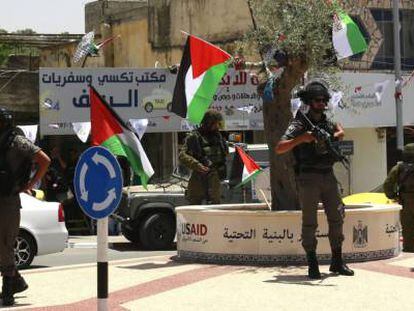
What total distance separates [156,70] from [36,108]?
Answer: 467cm

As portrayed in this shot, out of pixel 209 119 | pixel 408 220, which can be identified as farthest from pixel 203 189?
pixel 408 220

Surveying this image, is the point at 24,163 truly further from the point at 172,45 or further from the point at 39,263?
the point at 172,45

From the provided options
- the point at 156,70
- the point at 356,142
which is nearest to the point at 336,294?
→ the point at 156,70

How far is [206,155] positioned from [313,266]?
3300mm

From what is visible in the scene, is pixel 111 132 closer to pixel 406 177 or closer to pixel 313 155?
pixel 313 155

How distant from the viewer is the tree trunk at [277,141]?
32.7ft

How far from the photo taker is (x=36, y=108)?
23.9 m

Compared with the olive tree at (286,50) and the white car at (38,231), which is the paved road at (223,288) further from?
the white car at (38,231)

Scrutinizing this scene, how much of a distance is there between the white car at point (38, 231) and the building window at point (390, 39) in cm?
1765

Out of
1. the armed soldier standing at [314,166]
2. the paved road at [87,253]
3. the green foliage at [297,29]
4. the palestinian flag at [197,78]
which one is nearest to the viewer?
the armed soldier standing at [314,166]

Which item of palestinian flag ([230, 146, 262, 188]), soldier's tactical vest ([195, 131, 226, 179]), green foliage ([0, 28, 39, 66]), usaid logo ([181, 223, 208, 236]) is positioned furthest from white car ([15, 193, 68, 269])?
green foliage ([0, 28, 39, 66])

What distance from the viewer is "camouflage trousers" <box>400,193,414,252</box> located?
11055 millimetres

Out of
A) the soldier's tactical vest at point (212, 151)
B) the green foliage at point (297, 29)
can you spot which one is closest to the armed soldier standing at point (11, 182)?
the green foliage at point (297, 29)

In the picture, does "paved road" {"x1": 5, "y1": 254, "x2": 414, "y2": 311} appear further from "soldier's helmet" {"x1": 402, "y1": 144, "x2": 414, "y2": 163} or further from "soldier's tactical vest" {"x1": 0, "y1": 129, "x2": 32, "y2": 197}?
"soldier's helmet" {"x1": 402, "y1": 144, "x2": 414, "y2": 163}
